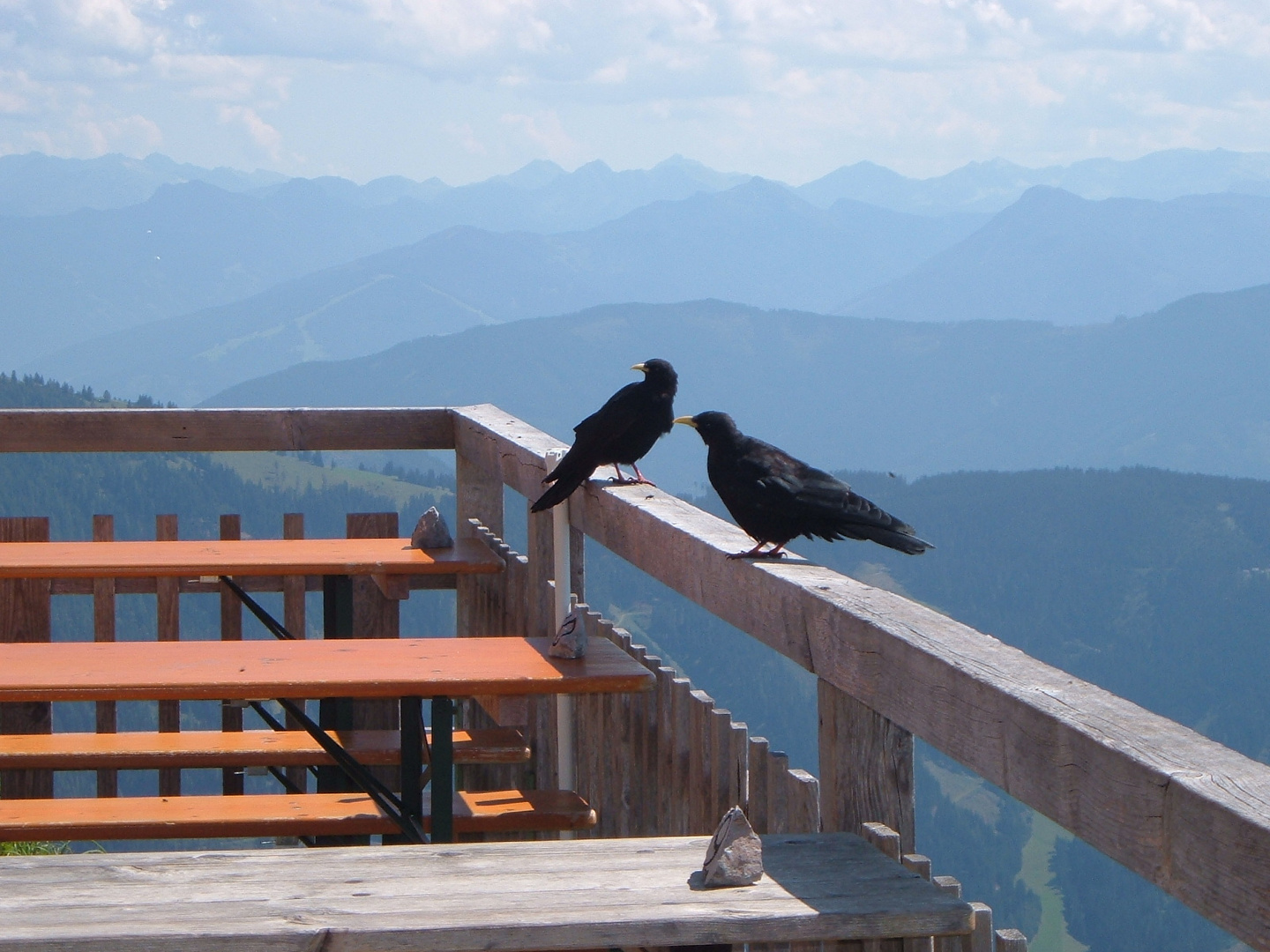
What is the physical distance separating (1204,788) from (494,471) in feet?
9.92

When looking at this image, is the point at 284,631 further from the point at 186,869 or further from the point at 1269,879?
the point at 1269,879

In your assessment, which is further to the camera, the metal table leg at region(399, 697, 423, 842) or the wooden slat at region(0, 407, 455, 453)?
the wooden slat at region(0, 407, 455, 453)

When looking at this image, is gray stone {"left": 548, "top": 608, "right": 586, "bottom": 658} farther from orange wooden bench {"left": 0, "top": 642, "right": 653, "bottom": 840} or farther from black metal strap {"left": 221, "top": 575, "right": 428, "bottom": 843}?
black metal strap {"left": 221, "top": 575, "right": 428, "bottom": 843}

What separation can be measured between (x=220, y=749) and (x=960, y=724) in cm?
246

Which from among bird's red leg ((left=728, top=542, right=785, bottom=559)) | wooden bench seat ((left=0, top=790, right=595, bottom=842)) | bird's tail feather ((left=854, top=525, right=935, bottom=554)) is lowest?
wooden bench seat ((left=0, top=790, right=595, bottom=842))

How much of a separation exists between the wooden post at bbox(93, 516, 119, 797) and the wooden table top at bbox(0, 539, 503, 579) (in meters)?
0.41

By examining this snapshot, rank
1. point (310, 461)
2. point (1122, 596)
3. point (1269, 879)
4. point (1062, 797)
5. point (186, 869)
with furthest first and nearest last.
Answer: point (1122, 596) → point (310, 461) → point (186, 869) → point (1062, 797) → point (1269, 879)

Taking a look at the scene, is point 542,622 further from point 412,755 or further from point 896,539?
point 896,539

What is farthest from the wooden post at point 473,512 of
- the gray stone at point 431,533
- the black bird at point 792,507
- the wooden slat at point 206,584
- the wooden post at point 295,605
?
the black bird at point 792,507

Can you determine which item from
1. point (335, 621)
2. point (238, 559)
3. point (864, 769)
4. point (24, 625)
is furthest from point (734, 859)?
point (24, 625)

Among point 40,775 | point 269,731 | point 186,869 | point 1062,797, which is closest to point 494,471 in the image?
point 269,731

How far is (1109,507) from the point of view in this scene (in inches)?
5148

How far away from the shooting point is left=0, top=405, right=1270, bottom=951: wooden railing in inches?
43.4

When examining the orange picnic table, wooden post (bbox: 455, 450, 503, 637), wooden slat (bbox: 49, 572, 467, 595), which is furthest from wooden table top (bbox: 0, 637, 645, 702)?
wooden slat (bbox: 49, 572, 467, 595)
